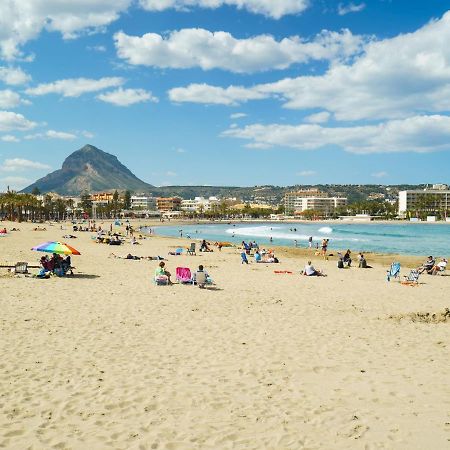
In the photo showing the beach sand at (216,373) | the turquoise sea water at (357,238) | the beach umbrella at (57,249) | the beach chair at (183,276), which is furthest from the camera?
the turquoise sea water at (357,238)

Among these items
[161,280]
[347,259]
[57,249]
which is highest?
[57,249]

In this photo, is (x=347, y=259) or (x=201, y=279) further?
(x=347, y=259)

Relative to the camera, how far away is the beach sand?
217 inches

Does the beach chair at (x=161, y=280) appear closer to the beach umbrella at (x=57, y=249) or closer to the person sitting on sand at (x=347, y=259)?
the beach umbrella at (x=57, y=249)

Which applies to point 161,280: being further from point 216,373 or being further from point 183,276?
point 216,373

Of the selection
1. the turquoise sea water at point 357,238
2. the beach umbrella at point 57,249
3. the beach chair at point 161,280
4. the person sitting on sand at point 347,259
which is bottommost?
the turquoise sea water at point 357,238

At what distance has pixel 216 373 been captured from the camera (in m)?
7.61

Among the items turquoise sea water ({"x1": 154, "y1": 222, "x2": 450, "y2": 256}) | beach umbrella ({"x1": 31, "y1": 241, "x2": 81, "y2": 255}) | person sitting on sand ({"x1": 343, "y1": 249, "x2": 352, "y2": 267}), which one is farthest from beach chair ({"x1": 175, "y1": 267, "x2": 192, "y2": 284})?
turquoise sea water ({"x1": 154, "y1": 222, "x2": 450, "y2": 256})

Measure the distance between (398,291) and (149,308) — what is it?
10.0 metres

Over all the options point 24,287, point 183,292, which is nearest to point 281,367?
point 183,292

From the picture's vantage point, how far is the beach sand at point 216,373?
552 cm

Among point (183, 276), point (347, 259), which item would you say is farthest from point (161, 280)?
point (347, 259)

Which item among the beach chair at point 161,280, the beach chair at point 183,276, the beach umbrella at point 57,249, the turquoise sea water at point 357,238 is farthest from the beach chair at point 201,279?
the turquoise sea water at point 357,238

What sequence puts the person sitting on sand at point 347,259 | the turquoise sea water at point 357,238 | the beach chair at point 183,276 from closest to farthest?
the beach chair at point 183,276 → the person sitting on sand at point 347,259 → the turquoise sea water at point 357,238
